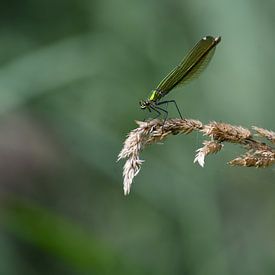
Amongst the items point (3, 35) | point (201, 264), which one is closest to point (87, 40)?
point (3, 35)

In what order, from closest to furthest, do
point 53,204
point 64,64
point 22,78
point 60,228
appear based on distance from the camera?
point 60,228 → point 22,78 → point 64,64 → point 53,204

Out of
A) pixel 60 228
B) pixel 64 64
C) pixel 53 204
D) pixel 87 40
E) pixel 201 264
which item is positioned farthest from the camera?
pixel 53 204

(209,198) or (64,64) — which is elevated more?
(64,64)

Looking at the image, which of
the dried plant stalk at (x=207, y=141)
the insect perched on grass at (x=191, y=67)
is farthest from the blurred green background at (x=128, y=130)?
the dried plant stalk at (x=207, y=141)

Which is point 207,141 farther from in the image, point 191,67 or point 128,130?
point 128,130

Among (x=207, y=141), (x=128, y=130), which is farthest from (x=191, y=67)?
(x=128, y=130)

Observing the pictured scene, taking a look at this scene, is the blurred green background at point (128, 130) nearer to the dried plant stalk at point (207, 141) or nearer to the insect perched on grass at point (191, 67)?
the insect perched on grass at point (191, 67)

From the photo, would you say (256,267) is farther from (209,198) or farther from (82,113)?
(82,113)
